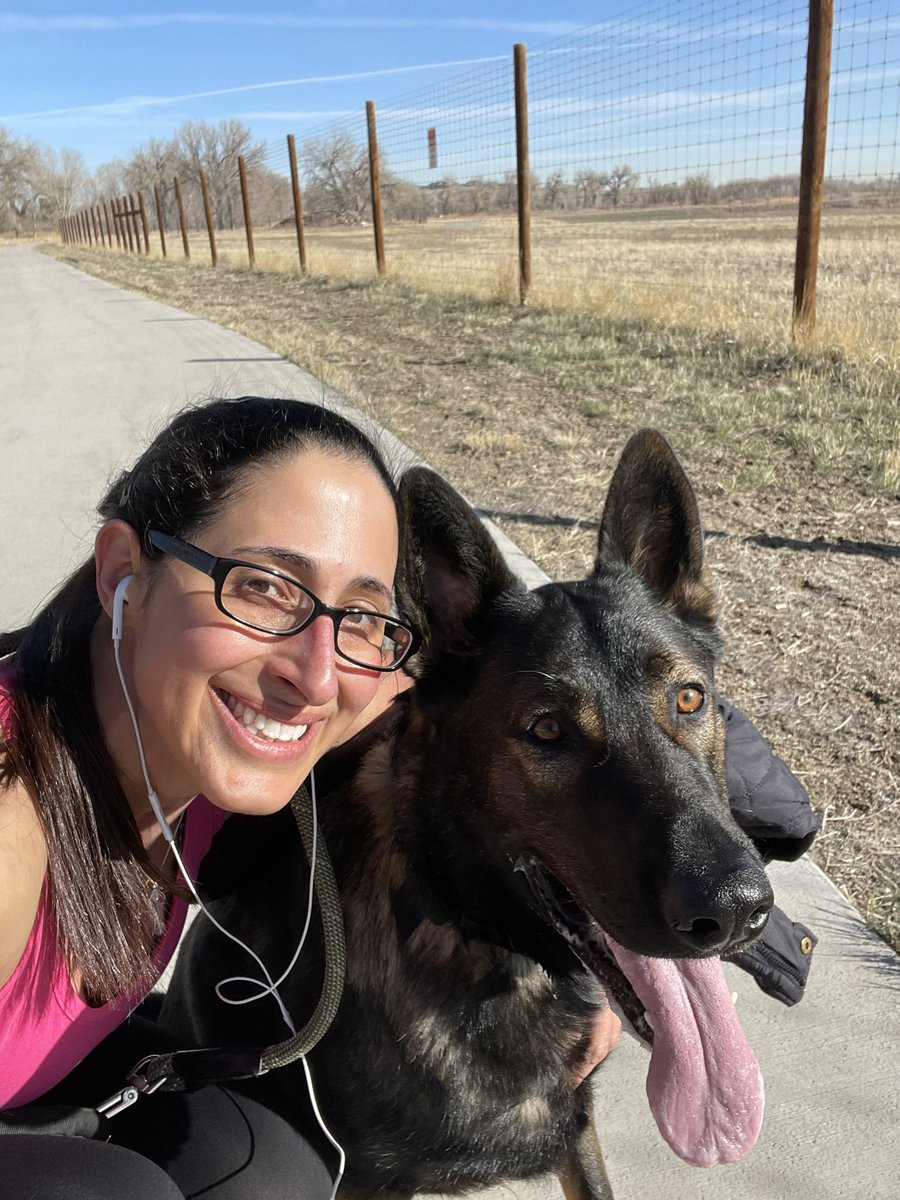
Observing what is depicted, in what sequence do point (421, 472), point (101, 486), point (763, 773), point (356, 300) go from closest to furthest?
point (421, 472) < point (763, 773) < point (101, 486) < point (356, 300)

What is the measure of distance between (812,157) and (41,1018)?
837cm

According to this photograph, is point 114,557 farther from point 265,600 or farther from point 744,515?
point 744,515

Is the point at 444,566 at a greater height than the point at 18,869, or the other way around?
the point at 444,566

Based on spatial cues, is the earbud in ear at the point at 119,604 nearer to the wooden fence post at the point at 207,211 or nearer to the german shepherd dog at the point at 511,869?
the german shepherd dog at the point at 511,869

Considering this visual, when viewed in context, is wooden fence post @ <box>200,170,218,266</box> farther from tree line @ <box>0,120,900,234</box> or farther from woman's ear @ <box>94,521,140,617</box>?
woman's ear @ <box>94,521,140,617</box>

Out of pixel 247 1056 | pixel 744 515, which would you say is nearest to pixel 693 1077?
pixel 247 1056

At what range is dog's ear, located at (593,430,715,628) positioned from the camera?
2.18 meters

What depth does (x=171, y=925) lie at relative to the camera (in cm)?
222

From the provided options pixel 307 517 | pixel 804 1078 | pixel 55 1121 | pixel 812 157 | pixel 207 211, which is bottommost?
pixel 804 1078

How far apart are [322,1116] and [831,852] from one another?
180 cm

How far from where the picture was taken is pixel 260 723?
1.73 m

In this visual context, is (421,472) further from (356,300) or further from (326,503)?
(356,300)

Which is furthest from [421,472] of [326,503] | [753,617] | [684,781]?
[753,617]

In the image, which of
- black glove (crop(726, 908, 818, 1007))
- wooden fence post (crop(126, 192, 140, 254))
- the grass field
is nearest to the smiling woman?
black glove (crop(726, 908, 818, 1007))
